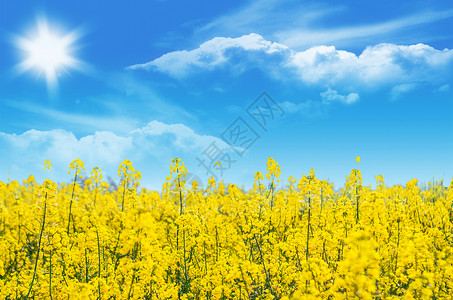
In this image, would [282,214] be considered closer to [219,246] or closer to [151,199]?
[219,246]

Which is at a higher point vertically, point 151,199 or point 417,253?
point 151,199

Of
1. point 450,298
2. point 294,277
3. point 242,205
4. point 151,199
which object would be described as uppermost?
point 151,199

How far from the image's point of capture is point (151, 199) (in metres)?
14.3

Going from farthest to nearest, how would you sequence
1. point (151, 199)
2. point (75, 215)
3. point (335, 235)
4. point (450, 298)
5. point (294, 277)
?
point (151, 199) < point (75, 215) < point (335, 235) < point (294, 277) < point (450, 298)

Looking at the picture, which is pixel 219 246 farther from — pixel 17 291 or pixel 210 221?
pixel 17 291

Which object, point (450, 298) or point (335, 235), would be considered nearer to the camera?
point (450, 298)

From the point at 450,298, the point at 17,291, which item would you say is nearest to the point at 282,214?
the point at 450,298

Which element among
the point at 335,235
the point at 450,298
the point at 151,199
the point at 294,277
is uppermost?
Result: the point at 151,199

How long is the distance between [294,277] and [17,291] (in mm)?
4423

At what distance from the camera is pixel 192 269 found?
20.4ft

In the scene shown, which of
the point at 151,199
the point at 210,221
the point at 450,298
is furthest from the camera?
the point at 151,199

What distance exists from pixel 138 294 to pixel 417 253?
3934 millimetres

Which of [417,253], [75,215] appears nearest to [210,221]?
[75,215]

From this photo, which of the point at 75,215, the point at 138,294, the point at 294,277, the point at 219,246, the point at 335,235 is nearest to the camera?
the point at 138,294
